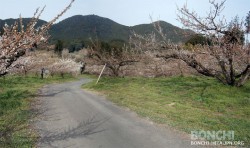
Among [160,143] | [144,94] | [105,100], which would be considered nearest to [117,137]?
[160,143]

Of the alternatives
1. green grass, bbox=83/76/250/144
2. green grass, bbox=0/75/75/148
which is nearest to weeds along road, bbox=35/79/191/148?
green grass, bbox=0/75/75/148

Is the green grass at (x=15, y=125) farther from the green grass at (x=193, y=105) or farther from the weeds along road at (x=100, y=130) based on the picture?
the green grass at (x=193, y=105)

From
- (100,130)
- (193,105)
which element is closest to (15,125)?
(100,130)

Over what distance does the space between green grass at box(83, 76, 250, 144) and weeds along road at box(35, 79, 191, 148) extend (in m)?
0.99

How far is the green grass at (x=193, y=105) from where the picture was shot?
12188 mm

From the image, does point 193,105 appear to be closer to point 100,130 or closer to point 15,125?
point 100,130

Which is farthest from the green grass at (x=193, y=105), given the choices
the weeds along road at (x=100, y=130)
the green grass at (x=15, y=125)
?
the green grass at (x=15, y=125)

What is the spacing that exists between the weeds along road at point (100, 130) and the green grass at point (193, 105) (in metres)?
0.99

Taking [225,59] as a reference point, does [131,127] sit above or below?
below

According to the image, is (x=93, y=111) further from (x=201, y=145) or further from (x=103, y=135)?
(x=201, y=145)

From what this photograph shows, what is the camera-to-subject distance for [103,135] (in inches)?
416

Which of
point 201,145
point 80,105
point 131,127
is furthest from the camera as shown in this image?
point 80,105

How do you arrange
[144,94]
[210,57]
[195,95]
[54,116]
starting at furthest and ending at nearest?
[210,57], [144,94], [195,95], [54,116]

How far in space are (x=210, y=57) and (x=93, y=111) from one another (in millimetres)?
10528
